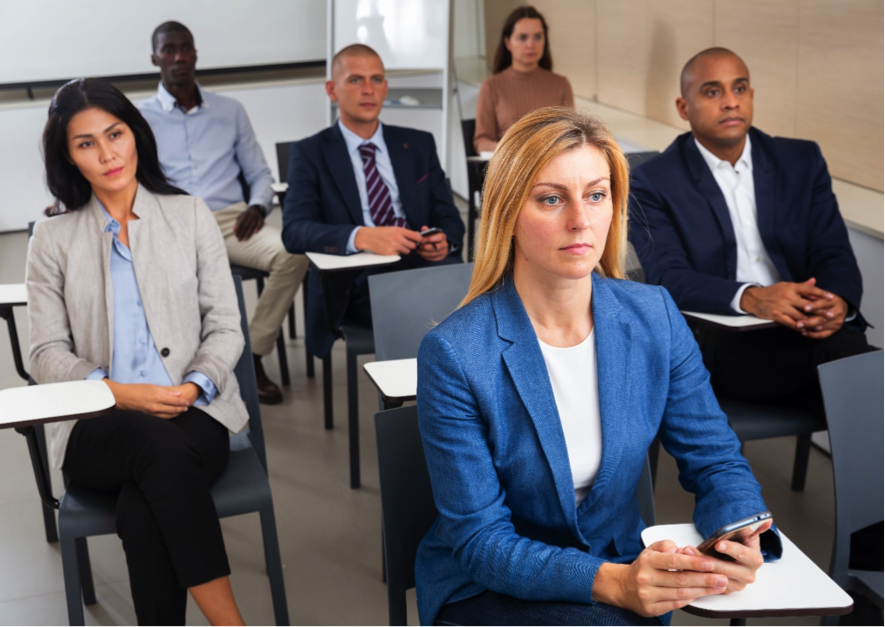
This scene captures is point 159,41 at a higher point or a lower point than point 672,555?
higher

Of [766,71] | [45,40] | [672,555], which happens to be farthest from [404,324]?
[45,40]

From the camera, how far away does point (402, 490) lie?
62.4 inches

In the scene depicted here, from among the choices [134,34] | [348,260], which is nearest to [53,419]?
[348,260]

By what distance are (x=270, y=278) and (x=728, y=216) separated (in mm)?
1983

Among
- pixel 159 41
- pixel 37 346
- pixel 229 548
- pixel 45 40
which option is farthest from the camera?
pixel 45 40

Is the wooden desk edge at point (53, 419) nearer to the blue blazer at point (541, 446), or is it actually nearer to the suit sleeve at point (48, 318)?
the suit sleeve at point (48, 318)

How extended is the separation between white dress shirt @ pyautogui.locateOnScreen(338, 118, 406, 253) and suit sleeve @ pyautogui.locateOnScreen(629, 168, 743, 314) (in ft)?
3.34

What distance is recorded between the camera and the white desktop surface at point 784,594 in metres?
1.16

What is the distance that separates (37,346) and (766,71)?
308 cm

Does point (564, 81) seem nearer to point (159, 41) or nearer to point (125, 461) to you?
point (159, 41)

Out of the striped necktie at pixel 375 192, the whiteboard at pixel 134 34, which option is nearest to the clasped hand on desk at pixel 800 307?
the striped necktie at pixel 375 192

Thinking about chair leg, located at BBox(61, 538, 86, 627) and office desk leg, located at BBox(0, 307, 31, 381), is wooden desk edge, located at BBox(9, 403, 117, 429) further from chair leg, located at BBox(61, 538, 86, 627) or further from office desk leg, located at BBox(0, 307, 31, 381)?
office desk leg, located at BBox(0, 307, 31, 381)

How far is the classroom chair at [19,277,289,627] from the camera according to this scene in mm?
1919

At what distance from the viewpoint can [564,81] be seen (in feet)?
17.2
